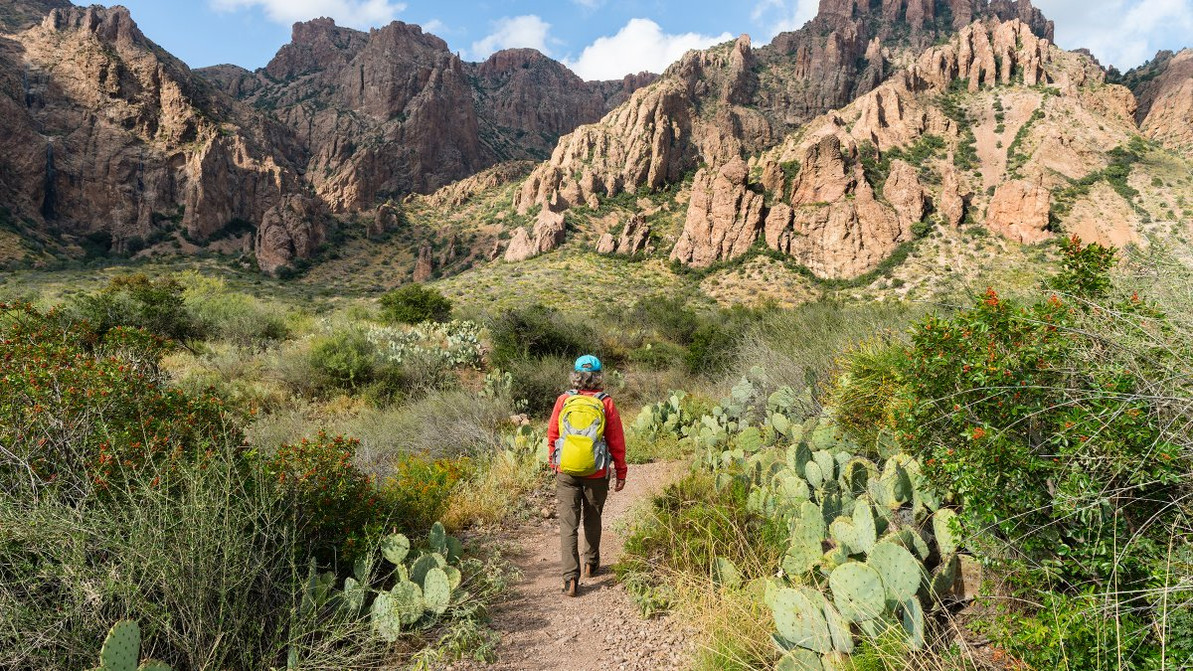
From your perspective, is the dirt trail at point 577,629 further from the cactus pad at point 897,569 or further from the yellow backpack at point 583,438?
the cactus pad at point 897,569

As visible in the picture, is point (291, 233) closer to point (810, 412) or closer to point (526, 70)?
point (810, 412)

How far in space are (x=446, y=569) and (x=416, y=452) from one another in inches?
170

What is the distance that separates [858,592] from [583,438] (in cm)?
199

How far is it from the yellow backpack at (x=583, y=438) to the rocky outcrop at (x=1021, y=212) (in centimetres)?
5153

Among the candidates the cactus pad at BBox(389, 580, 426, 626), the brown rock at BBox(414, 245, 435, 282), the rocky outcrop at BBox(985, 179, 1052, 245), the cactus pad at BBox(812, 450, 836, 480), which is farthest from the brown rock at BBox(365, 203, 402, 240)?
the cactus pad at BBox(812, 450, 836, 480)

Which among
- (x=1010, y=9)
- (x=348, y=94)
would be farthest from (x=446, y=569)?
(x=1010, y=9)

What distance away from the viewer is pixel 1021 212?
41812 mm

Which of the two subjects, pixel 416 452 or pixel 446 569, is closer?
pixel 446 569

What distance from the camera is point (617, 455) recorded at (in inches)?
160

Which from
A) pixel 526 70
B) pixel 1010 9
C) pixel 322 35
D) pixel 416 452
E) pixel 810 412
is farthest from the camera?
pixel 526 70

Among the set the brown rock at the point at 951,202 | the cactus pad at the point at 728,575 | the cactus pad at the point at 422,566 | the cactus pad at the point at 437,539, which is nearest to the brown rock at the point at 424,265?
the brown rock at the point at 951,202

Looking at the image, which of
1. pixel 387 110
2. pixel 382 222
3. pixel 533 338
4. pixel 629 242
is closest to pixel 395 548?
pixel 533 338

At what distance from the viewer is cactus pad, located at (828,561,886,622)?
265 centimetres

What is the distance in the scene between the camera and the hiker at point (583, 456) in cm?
386
